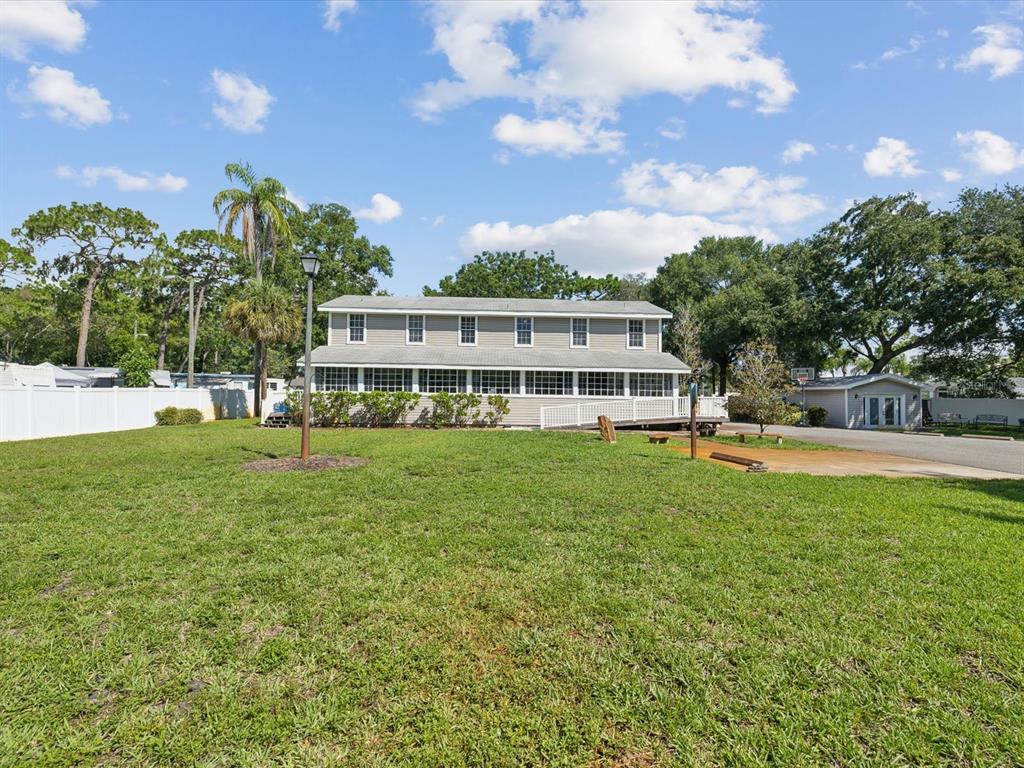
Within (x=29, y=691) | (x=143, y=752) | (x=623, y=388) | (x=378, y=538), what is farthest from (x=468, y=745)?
(x=623, y=388)

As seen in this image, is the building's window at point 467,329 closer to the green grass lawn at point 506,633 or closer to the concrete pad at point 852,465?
the concrete pad at point 852,465

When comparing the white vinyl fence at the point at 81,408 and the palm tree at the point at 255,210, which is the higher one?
the palm tree at the point at 255,210

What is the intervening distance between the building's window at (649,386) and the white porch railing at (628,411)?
2.29m

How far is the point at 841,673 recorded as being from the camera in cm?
270

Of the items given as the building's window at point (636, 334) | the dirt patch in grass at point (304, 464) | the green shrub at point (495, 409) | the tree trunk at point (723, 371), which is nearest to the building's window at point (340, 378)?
the green shrub at point (495, 409)

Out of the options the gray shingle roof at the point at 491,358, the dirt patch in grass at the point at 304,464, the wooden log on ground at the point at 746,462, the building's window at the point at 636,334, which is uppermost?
the building's window at the point at 636,334

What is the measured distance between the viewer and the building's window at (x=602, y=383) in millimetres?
21500

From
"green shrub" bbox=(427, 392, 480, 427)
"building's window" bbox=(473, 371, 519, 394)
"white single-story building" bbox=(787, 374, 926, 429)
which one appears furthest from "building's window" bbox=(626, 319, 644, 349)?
"white single-story building" bbox=(787, 374, 926, 429)

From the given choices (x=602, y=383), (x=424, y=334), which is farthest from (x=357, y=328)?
(x=602, y=383)

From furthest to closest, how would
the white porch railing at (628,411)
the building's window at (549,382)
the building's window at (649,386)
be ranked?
the building's window at (649,386), the building's window at (549,382), the white porch railing at (628,411)

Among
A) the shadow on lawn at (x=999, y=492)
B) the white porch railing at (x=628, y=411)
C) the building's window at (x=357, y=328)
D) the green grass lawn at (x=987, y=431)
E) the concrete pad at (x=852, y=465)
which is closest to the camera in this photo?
the shadow on lawn at (x=999, y=492)

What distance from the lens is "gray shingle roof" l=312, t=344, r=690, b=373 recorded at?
20.7 metres

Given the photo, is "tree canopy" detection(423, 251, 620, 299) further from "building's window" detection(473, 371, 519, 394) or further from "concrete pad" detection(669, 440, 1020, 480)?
"concrete pad" detection(669, 440, 1020, 480)

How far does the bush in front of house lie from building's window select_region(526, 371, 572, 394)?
14.3 metres
